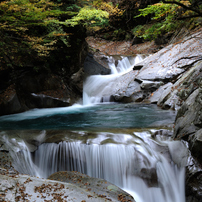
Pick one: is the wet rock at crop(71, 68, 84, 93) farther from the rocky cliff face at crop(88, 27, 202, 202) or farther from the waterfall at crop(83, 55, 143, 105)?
the rocky cliff face at crop(88, 27, 202, 202)

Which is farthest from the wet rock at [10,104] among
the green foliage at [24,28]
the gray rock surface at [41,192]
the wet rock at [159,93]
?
the gray rock surface at [41,192]

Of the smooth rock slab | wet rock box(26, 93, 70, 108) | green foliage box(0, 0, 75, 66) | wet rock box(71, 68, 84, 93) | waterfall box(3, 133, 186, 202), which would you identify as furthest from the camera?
wet rock box(71, 68, 84, 93)

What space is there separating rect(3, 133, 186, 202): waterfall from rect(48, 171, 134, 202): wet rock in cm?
73

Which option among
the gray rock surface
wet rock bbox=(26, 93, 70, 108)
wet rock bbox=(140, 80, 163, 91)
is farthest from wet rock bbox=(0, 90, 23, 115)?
the gray rock surface

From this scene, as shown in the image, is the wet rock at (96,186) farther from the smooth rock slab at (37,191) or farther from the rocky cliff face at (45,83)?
the rocky cliff face at (45,83)

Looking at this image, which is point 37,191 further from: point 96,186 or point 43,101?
point 43,101

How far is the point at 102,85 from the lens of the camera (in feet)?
44.1

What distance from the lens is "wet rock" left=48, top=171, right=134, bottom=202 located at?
3389 mm

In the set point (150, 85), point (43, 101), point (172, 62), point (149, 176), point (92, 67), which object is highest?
point (172, 62)

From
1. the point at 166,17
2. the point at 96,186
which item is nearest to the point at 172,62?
the point at 166,17

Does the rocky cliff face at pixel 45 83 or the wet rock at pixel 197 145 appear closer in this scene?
the wet rock at pixel 197 145

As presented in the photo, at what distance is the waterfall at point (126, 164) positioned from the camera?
4.37m

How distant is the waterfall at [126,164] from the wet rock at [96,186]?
2.39 feet

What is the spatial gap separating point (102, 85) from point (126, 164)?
9096 mm
